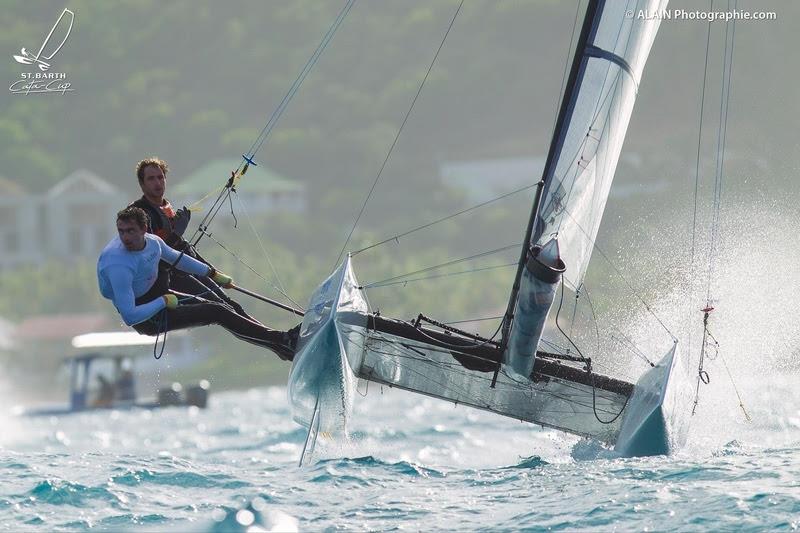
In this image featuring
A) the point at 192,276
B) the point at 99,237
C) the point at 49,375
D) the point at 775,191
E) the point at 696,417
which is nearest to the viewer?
the point at 192,276

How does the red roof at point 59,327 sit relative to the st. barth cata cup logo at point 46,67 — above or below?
below

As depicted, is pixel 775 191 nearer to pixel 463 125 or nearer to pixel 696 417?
pixel 463 125

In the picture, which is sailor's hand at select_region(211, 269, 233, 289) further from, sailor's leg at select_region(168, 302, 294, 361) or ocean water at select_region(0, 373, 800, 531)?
ocean water at select_region(0, 373, 800, 531)

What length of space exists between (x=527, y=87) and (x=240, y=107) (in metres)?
11.3

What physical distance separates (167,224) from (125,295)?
71cm

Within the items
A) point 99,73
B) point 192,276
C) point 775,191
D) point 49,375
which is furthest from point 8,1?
point 192,276

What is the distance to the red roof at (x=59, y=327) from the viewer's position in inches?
1319

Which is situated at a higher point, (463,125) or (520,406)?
(463,125)

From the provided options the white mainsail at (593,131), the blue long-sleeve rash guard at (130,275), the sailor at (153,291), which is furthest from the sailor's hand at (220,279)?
the white mainsail at (593,131)

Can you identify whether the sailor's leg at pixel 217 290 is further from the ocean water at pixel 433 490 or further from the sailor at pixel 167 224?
the ocean water at pixel 433 490

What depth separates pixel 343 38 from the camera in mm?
52156

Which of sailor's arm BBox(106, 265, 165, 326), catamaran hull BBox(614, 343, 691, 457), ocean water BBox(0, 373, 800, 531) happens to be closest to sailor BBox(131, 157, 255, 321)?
sailor's arm BBox(106, 265, 165, 326)

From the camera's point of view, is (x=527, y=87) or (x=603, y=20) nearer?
(x=603, y=20)

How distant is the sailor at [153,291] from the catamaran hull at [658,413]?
66.0 inches
